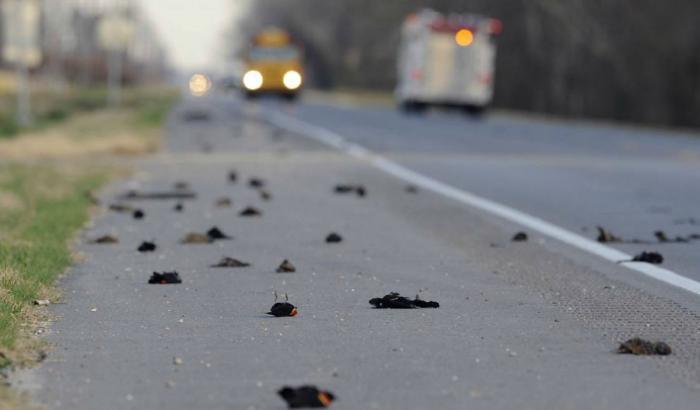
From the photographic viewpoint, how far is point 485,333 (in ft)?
23.2

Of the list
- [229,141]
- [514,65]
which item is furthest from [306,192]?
[514,65]

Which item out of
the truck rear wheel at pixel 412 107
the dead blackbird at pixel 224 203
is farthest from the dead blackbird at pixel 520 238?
the truck rear wheel at pixel 412 107

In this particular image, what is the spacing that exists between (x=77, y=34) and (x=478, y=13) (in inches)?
3403

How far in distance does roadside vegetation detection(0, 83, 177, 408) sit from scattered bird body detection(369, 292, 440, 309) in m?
1.77

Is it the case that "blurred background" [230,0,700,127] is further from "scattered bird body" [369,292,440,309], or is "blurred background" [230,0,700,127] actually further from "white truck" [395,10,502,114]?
"scattered bird body" [369,292,440,309]

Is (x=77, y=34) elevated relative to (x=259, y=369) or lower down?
lower down

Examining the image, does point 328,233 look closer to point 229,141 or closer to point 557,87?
point 229,141

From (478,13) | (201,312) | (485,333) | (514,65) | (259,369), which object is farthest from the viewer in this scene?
(478,13)

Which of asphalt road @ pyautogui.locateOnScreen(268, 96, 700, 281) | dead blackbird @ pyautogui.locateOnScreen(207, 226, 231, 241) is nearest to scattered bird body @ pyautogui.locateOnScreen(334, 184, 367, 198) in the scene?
asphalt road @ pyautogui.locateOnScreen(268, 96, 700, 281)

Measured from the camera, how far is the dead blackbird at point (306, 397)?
543 cm

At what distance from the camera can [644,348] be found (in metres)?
6.56

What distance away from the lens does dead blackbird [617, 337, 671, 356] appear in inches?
257

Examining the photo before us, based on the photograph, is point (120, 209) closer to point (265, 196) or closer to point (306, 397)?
point (265, 196)

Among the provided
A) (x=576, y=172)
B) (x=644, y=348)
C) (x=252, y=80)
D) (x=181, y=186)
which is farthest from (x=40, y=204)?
(x=252, y=80)
